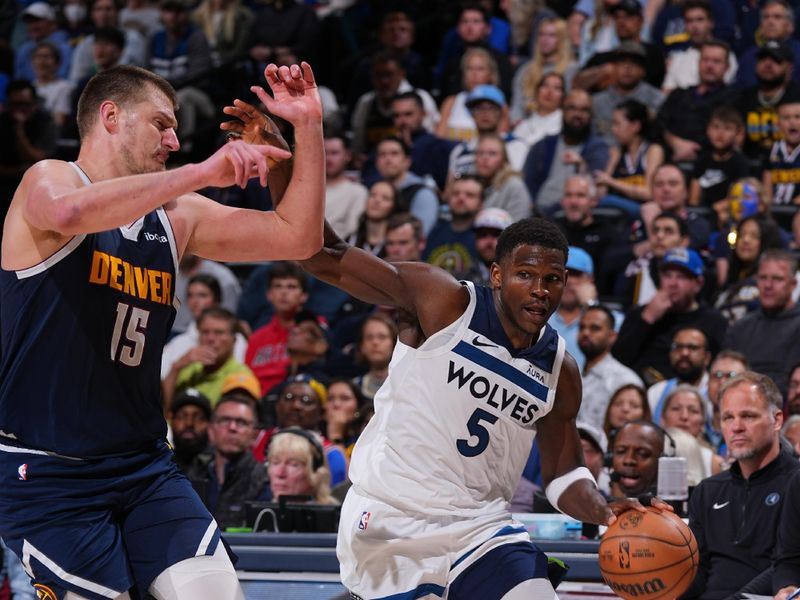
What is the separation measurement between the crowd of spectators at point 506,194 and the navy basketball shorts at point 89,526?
2.75 meters

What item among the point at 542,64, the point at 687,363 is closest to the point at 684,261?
the point at 687,363

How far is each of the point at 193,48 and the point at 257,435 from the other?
6.65m

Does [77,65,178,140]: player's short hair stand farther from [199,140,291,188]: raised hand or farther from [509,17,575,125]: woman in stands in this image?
[509,17,575,125]: woman in stands

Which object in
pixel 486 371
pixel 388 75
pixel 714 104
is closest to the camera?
pixel 486 371

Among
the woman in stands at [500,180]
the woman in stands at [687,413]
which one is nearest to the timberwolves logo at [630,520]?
the woman in stands at [687,413]

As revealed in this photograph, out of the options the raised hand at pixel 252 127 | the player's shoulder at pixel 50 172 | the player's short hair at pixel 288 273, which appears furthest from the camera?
the player's short hair at pixel 288 273

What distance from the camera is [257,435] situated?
8.48 metres

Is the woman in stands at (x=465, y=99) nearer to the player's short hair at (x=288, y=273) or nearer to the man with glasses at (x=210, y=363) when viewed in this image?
the player's short hair at (x=288, y=273)

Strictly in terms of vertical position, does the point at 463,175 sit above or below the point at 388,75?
below

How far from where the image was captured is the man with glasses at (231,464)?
7.64 metres

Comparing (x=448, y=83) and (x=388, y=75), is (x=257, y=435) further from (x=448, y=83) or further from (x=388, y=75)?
(x=448, y=83)

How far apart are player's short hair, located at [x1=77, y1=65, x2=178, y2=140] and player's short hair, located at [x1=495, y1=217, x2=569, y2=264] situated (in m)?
1.29

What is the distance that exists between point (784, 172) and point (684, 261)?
6.82 feet

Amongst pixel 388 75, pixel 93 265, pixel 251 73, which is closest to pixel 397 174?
pixel 388 75
